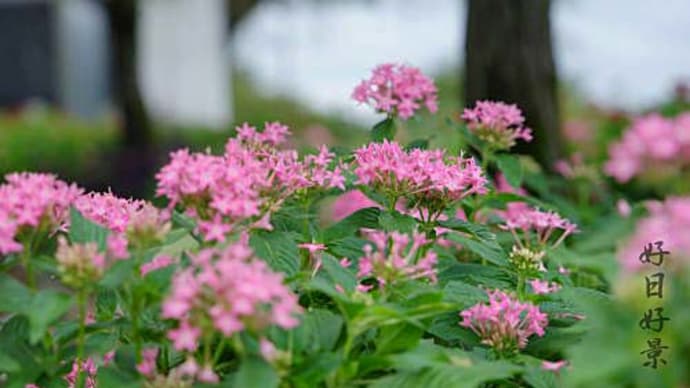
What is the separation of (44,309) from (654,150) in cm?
62

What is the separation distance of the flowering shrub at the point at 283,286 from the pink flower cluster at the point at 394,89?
0.84 feet

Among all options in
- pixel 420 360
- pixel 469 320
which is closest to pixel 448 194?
pixel 469 320

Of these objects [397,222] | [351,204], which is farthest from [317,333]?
[351,204]

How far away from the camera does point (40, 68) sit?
37.3ft

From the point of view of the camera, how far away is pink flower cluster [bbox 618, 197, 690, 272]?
0.90m

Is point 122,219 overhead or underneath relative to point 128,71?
underneath

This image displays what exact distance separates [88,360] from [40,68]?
10.3 metres

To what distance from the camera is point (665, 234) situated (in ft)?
3.03

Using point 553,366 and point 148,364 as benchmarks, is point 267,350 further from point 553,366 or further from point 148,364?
point 553,366

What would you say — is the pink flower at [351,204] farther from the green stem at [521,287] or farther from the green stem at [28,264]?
the green stem at [28,264]

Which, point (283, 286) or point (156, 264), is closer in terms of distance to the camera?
point (283, 286)

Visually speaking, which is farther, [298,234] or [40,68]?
[40,68]

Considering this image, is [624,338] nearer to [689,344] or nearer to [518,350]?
[689,344]

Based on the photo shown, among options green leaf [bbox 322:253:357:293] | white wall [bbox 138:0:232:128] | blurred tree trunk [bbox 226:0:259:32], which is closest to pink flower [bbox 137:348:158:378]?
green leaf [bbox 322:253:357:293]
